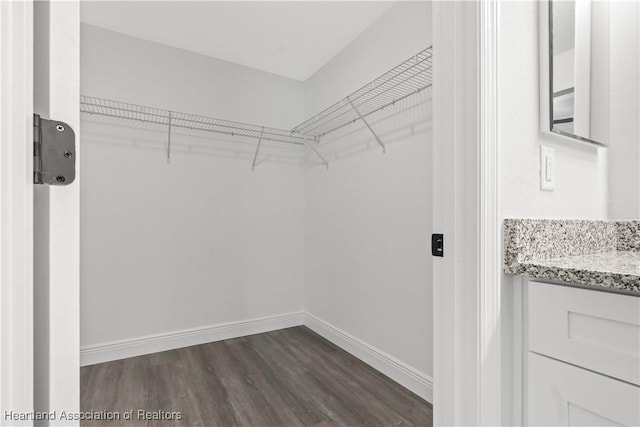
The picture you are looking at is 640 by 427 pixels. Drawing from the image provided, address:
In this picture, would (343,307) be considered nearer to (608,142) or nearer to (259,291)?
(259,291)

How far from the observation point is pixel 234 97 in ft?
8.92

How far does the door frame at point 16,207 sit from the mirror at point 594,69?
113cm

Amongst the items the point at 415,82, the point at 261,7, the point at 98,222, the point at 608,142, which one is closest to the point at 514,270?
the point at 608,142

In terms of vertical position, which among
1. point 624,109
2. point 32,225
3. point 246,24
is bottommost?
point 32,225

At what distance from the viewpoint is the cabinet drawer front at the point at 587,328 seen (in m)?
0.67

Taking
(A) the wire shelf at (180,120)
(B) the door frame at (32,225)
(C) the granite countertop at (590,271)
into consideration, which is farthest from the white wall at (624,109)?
(A) the wire shelf at (180,120)

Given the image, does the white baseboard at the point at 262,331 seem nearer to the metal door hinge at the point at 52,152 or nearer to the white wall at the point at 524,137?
the white wall at the point at 524,137

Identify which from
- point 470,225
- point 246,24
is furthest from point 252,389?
point 246,24

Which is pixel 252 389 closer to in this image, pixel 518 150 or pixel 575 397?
pixel 575 397

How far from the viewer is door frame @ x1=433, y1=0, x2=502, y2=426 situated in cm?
79

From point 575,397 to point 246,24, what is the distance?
8.11ft

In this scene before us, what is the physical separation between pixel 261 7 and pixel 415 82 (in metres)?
→ 1.06

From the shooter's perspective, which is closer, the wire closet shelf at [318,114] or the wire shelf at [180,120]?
the wire closet shelf at [318,114]

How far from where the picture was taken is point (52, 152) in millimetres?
356
